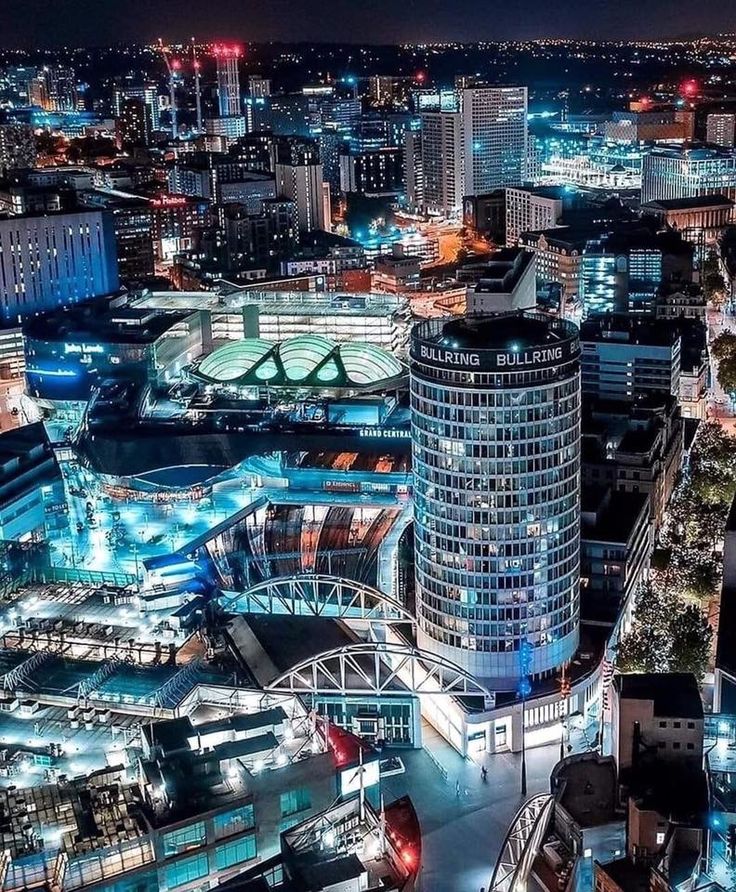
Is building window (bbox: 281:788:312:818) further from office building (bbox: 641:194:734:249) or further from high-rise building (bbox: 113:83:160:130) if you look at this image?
high-rise building (bbox: 113:83:160:130)

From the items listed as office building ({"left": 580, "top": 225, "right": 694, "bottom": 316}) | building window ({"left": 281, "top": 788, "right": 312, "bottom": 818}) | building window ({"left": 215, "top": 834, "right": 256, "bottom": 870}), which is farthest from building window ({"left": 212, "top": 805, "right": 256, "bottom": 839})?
office building ({"left": 580, "top": 225, "right": 694, "bottom": 316})

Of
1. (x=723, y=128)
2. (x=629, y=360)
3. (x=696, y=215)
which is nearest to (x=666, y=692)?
(x=629, y=360)

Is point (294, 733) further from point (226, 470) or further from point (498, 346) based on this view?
point (226, 470)

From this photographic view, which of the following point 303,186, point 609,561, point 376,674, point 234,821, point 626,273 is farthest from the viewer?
point 303,186

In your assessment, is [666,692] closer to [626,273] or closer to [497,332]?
[497,332]

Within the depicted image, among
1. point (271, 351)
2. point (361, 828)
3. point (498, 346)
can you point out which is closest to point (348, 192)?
point (271, 351)

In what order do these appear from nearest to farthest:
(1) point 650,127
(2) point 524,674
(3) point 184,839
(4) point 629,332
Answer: (3) point 184,839, (2) point 524,674, (4) point 629,332, (1) point 650,127

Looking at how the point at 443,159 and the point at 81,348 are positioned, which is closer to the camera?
the point at 81,348
